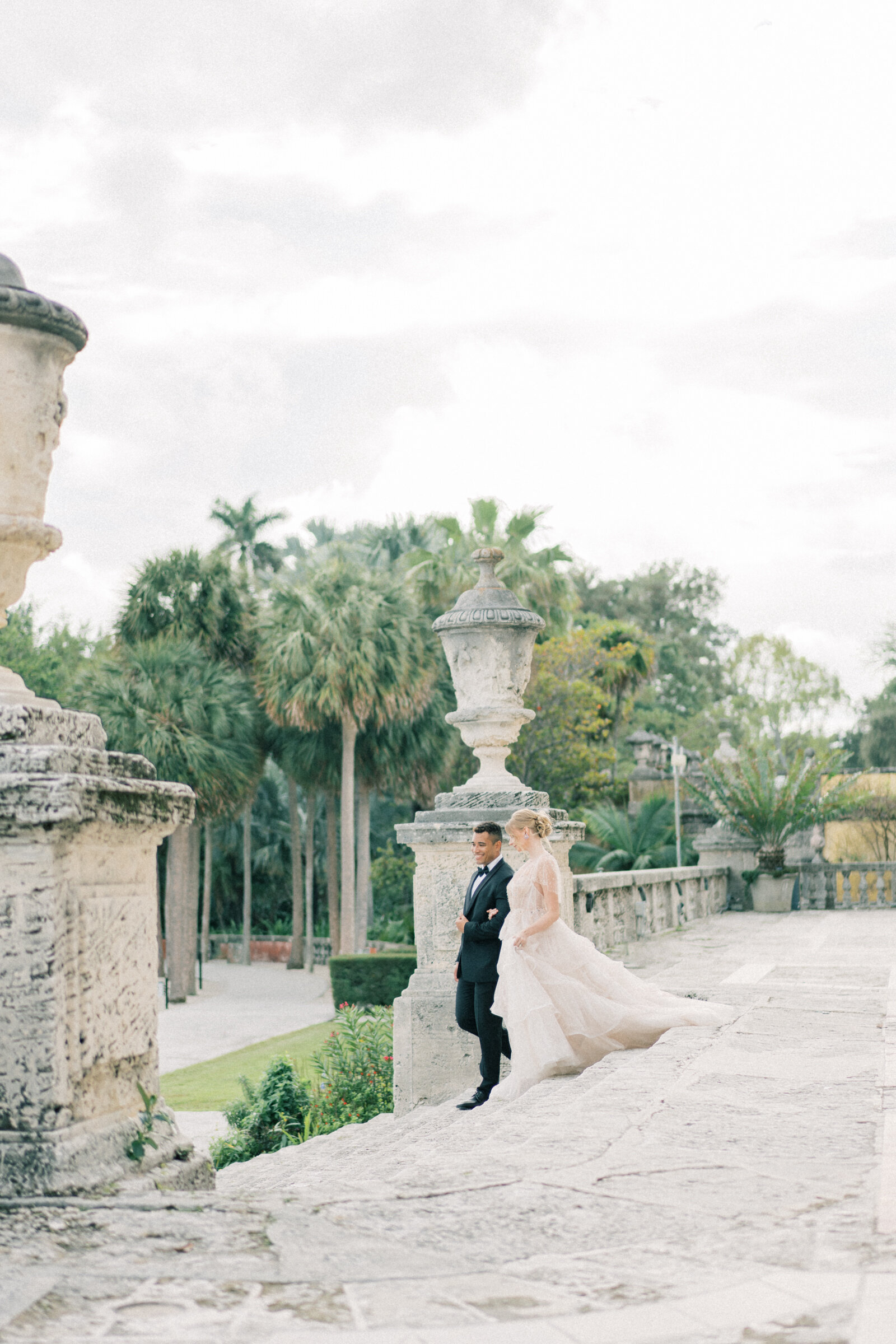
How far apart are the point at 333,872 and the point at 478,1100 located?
21798 millimetres

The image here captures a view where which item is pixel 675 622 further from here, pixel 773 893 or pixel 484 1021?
pixel 484 1021

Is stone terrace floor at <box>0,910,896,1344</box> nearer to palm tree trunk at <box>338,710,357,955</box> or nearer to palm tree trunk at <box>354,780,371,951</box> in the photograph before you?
palm tree trunk at <box>338,710,357,955</box>

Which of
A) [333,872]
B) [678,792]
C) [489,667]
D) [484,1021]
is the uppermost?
[489,667]

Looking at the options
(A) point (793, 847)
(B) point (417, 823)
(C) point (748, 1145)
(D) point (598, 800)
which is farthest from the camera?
(D) point (598, 800)

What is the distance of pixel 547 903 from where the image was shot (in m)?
6.69

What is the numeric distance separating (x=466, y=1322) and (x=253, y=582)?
101 ft

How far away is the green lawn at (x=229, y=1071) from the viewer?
1435 centimetres

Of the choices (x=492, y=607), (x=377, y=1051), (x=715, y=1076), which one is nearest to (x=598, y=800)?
(x=377, y=1051)

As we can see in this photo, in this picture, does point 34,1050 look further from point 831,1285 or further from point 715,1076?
point 715,1076

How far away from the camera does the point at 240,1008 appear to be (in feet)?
81.0

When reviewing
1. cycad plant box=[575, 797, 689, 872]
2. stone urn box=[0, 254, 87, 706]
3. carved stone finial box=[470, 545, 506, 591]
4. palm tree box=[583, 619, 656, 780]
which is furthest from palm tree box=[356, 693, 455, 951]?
stone urn box=[0, 254, 87, 706]

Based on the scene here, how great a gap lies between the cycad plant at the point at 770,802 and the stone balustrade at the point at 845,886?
2.48 feet

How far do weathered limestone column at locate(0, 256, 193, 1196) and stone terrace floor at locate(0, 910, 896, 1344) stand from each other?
23 centimetres

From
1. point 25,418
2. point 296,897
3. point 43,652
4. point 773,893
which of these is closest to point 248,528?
point 43,652
